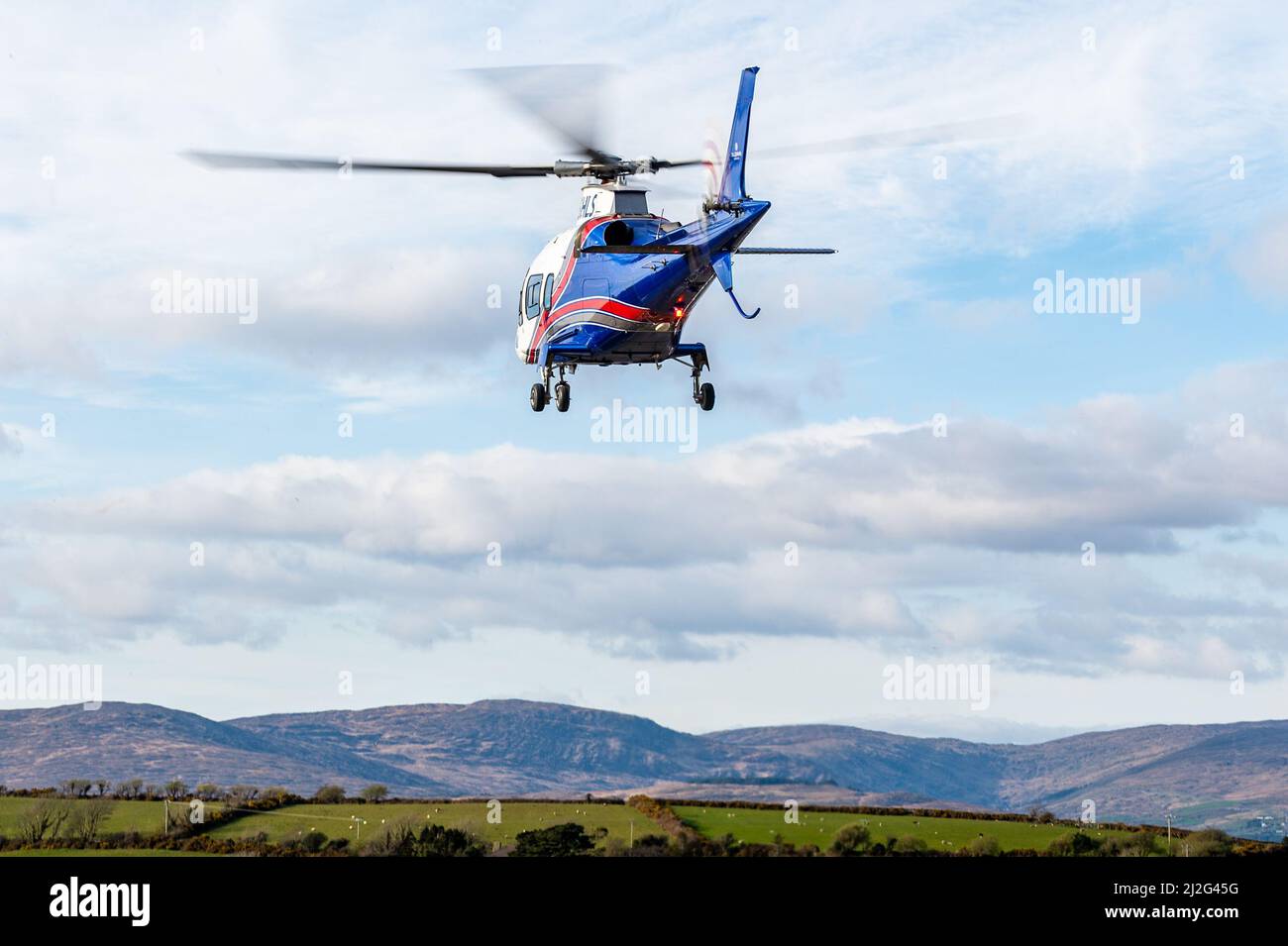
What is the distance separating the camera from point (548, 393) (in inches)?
2835

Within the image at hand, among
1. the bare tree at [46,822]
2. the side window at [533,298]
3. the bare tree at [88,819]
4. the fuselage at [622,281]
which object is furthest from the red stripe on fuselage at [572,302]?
the bare tree at [46,822]

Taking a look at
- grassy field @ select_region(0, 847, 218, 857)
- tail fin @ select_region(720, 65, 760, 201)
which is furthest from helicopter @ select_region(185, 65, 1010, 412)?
grassy field @ select_region(0, 847, 218, 857)

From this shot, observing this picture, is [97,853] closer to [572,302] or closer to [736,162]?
[572,302]

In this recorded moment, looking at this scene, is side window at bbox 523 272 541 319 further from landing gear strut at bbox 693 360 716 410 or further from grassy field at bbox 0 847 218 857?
grassy field at bbox 0 847 218 857

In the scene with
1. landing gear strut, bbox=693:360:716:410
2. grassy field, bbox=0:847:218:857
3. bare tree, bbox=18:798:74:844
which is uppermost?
landing gear strut, bbox=693:360:716:410

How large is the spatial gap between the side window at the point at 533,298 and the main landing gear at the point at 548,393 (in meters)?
3.32

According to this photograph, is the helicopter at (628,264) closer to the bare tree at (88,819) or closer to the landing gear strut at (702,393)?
the landing gear strut at (702,393)

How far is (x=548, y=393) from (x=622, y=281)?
262 inches

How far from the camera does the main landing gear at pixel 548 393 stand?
71.2 m

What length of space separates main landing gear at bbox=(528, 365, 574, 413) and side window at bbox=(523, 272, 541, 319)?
3.32m

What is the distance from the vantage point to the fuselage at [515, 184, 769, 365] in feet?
215
